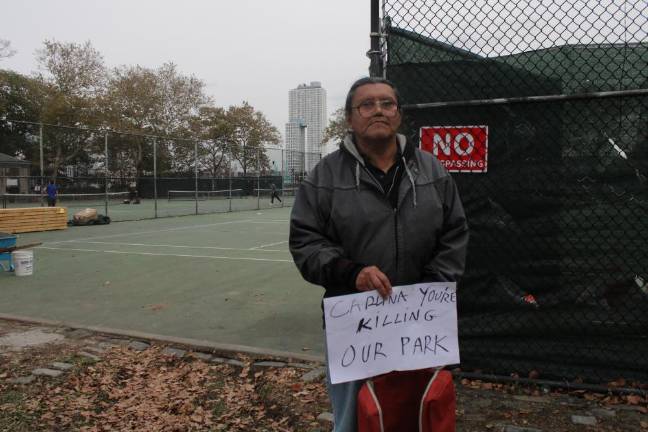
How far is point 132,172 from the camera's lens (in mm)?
24156

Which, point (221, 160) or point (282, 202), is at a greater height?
point (221, 160)

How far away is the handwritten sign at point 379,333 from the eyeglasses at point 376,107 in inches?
30.9

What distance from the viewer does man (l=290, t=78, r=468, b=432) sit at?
7.88 ft

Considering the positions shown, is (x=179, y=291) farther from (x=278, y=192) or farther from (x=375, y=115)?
(x=278, y=192)

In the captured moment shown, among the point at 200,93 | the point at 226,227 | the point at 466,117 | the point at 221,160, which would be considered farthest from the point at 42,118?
the point at 466,117

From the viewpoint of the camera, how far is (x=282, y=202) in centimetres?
3288

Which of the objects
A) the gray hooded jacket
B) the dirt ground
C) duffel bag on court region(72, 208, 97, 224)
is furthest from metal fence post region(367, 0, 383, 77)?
duffel bag on court region(72, 208, 97, 224)

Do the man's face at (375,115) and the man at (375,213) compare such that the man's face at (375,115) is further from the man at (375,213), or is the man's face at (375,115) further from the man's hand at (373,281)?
the man's hand at (373,281)

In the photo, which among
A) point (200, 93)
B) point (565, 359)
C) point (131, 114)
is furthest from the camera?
point (200, 93)

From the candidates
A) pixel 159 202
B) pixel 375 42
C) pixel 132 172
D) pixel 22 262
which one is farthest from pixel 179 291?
pixel 159 202

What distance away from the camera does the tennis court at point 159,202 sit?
18.3 m

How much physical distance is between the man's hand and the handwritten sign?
5cm

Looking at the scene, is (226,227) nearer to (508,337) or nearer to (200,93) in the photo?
(508,337)

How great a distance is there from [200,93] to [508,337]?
4870 cm
